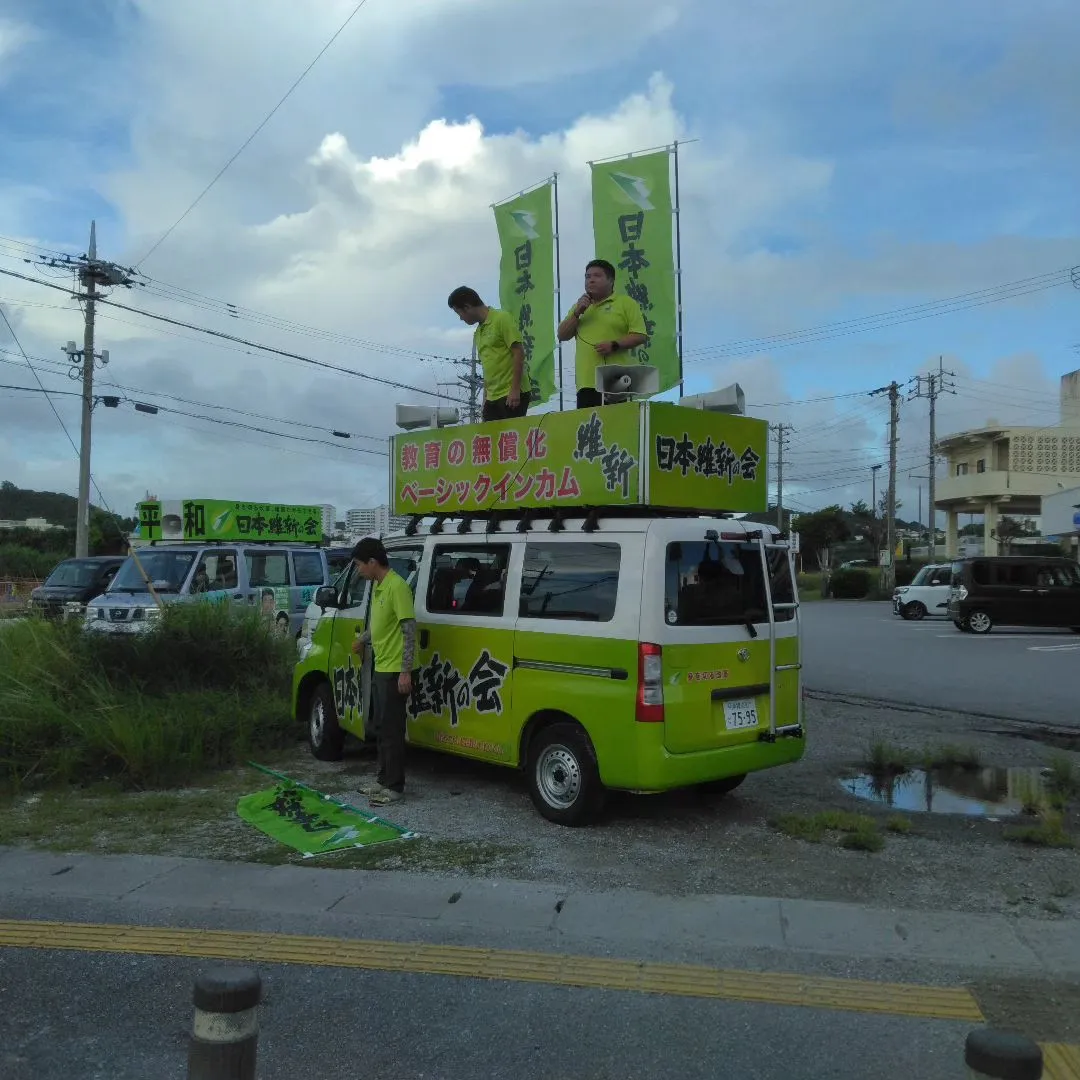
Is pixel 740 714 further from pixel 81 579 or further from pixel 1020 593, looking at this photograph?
pixel 1020 593

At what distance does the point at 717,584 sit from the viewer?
607 centimetres

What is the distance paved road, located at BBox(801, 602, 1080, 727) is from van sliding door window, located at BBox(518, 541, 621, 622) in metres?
7.14

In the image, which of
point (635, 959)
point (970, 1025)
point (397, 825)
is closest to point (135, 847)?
point (397, 825)

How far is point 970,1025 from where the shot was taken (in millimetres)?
3639

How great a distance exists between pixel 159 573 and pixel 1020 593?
64.4ft

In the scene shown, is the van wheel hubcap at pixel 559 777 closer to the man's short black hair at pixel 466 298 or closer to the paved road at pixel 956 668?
the man's short black hair at pixel 466 298

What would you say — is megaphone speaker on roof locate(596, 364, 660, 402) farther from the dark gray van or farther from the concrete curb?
the dark gray van

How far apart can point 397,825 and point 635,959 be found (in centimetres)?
244

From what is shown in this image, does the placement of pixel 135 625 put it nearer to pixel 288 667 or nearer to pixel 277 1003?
pixel 288 667

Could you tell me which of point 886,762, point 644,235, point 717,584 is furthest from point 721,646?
point 644,235

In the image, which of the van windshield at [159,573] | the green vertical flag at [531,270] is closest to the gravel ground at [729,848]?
the green vertical flag at [531,270]

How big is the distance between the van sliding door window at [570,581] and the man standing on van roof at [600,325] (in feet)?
5.67

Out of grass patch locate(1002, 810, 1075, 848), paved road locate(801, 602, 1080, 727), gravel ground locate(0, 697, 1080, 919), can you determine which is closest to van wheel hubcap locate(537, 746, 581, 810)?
gravel ground locate(0, 697, 1080, 919)

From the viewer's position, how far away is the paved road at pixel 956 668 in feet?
40.1
